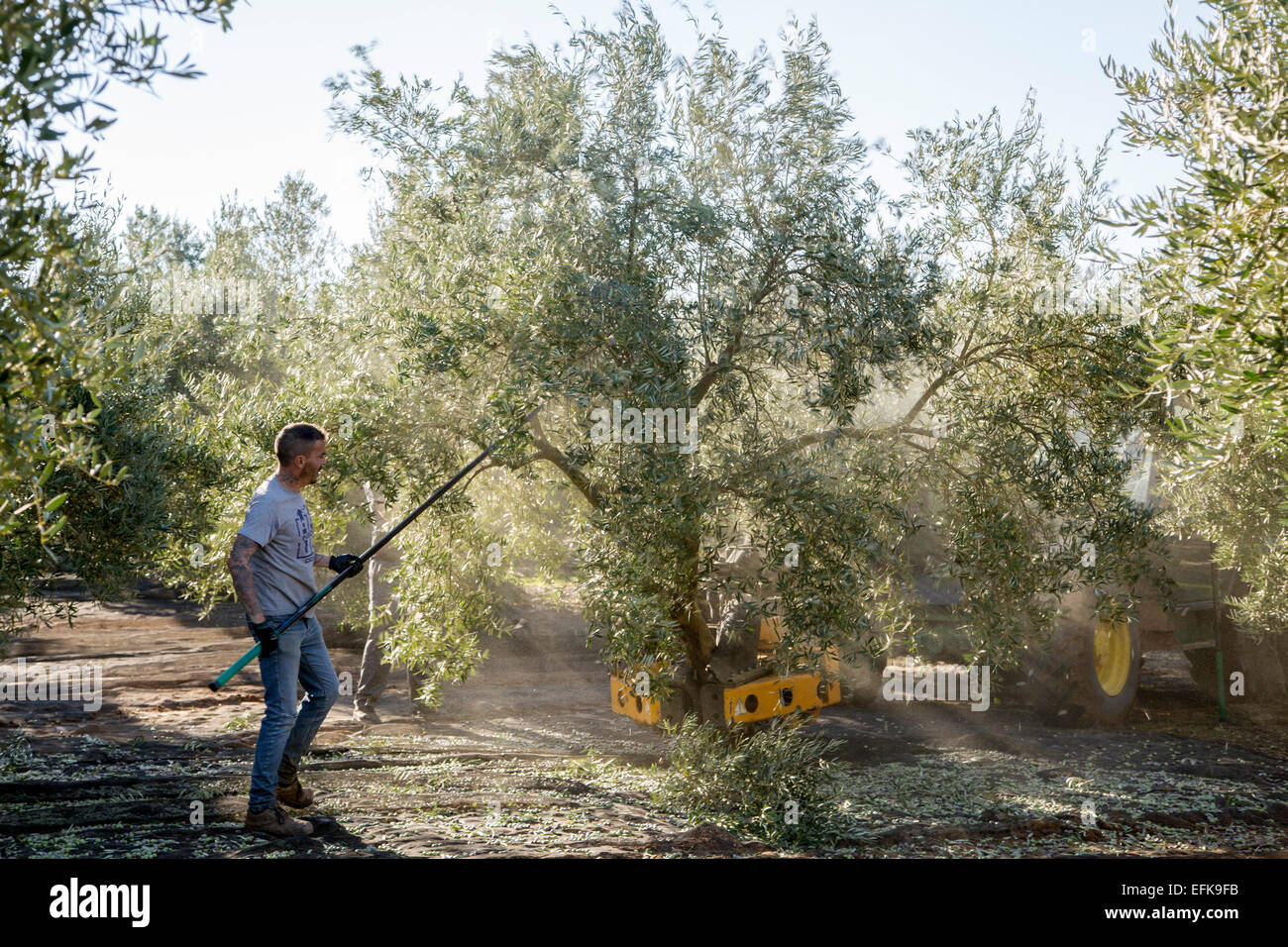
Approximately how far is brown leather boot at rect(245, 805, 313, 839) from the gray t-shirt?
116 cm

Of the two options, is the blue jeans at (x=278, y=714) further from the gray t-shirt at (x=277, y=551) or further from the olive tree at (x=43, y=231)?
the olive tree at (x=43, y=231)

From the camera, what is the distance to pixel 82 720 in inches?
414

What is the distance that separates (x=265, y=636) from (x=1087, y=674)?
9.26 metres

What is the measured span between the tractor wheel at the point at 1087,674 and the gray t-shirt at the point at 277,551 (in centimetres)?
839

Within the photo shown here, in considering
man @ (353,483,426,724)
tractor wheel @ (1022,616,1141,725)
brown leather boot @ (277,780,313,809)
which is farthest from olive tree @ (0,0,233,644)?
tractor wheel @ (1022,616,1141,725)

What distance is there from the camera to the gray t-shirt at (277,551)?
5484mm

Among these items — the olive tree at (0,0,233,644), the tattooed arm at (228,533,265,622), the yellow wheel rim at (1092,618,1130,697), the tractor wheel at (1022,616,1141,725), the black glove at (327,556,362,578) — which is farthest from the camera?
the yellow wheel rim at (1092,618,1130,697)

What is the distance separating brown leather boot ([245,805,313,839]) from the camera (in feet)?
18.2

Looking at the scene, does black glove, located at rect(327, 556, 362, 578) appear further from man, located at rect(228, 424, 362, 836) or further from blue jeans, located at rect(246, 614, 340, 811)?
blue jeans, located at rect(246, 614, 340, 811)

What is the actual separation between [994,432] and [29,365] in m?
6.76

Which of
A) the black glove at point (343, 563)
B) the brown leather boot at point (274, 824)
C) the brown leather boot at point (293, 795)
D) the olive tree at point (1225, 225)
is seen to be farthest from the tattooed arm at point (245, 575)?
the olive tree at point (1225, 225)

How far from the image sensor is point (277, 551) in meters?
5.59
